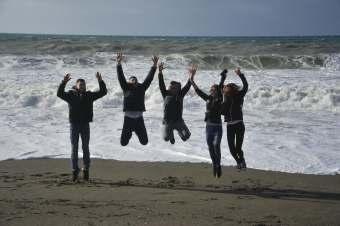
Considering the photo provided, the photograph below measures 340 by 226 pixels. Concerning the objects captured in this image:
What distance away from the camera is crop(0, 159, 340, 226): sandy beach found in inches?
260

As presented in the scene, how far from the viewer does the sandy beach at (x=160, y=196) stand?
660cm

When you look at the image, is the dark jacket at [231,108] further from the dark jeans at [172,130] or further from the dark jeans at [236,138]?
the dark jeans at [172,130]

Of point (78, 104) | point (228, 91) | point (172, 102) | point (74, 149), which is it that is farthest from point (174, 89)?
point (74, 149)

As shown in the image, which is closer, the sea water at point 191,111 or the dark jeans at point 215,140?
the dark jeans at point 215,140

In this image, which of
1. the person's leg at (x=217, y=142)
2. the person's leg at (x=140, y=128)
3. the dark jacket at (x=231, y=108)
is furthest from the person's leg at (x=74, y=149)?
the dark jacket at (x=231, y=108)

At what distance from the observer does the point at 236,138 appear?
31.1 feet

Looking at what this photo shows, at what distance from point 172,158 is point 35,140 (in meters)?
3.56

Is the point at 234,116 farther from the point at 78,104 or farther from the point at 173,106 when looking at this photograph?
the point at 78,104

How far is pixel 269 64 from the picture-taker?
32094mm

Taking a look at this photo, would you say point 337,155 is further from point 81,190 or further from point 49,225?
point 49,225

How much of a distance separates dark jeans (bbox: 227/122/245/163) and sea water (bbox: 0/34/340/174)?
1.05 metres

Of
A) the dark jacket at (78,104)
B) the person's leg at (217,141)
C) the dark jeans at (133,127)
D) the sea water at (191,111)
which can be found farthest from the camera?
the sea water at (191,111)

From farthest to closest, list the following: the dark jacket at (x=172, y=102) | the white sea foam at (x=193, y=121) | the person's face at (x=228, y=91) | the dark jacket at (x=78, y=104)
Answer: the white sea foam at (x=193, y=121), the dark jacket at (x=172, y=102), the person's face at (x=228, y=91), the dark jacket at (x=78, y=104)

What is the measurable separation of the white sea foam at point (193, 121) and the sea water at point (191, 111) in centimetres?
2
